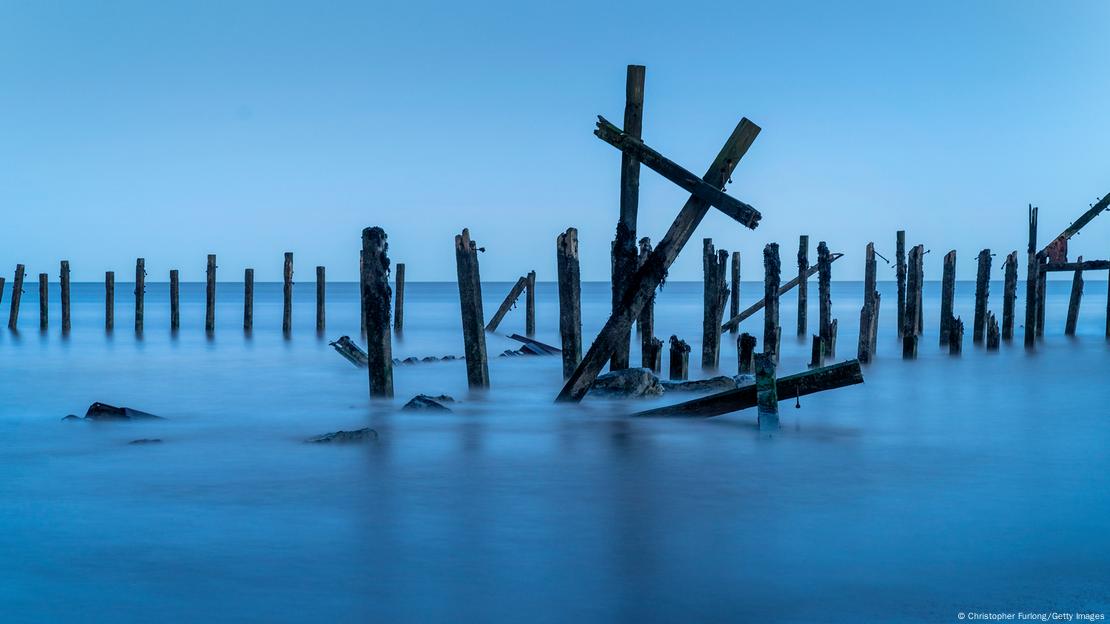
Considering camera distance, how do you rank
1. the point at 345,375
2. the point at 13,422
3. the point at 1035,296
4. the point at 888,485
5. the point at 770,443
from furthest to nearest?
the point at 1035,296
the point at 345,375
the point at 13,422
the point at 770,443
the point at 888,485

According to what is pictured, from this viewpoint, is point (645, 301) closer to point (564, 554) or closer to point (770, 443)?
point (770, 443)

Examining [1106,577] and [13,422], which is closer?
[1106,577]

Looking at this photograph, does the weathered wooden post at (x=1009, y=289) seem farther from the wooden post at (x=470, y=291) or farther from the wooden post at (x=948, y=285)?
the wooden post at (x=470, y=291)

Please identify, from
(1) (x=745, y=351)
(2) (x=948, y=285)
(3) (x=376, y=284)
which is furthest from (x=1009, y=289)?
(3) (x=376, y=284)

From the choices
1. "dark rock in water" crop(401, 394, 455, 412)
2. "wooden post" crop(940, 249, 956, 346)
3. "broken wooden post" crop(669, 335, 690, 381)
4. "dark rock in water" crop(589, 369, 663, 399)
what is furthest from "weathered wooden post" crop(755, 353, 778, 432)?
"wooden post" crop(940, 249, 956, 346)

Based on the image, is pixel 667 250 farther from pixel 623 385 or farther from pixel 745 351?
pixel 745 351

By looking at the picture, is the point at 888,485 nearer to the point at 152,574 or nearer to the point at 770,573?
the point at 770,573

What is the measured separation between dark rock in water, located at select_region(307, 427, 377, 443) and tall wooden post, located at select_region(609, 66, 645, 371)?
7.61ft

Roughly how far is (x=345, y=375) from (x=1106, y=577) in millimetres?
12020

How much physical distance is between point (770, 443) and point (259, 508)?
4.16 metres

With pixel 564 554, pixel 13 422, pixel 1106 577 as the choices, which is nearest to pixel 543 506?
pixel 564 554

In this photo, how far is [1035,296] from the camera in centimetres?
2095

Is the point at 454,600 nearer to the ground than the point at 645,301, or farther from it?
nearer to the ground

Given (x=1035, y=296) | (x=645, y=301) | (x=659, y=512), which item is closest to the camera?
(x=659, y=512)
